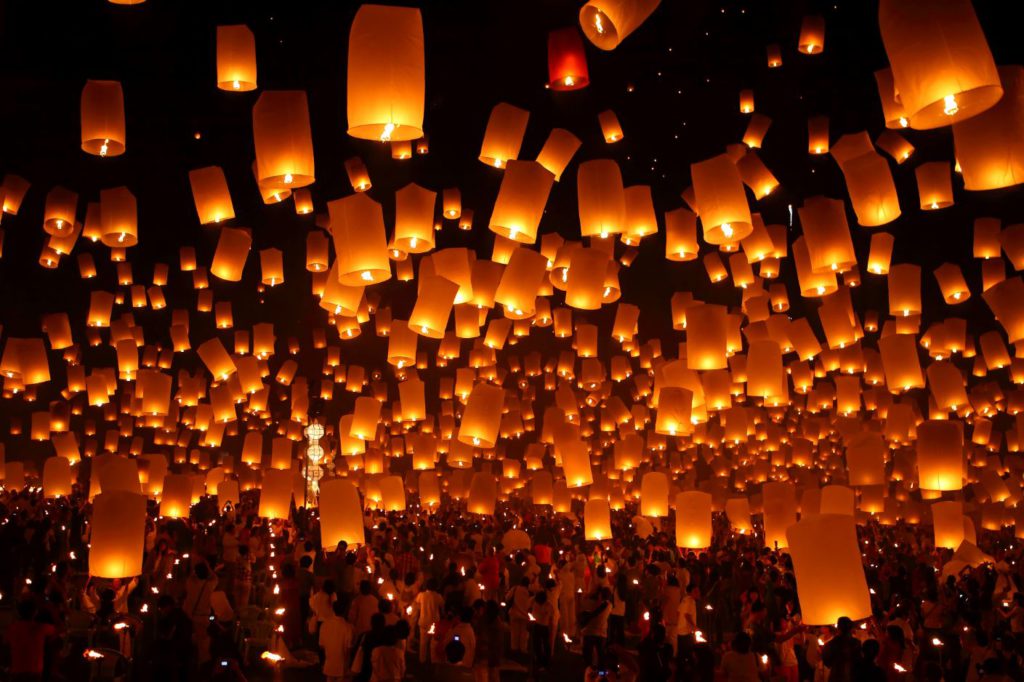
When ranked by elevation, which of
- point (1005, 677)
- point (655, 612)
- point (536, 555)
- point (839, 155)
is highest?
point (839, 155)

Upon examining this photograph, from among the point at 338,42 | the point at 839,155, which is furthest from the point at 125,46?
the point at 839,155

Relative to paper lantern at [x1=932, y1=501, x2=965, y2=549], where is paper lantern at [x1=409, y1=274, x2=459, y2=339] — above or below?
above

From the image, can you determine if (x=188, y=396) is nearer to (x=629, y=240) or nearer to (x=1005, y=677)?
(x=629, y=240)

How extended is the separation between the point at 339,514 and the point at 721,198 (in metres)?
4.42

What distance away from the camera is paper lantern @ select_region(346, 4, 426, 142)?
4086mm

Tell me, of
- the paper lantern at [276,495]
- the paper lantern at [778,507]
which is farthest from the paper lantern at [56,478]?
the paper lantern at [778,507]

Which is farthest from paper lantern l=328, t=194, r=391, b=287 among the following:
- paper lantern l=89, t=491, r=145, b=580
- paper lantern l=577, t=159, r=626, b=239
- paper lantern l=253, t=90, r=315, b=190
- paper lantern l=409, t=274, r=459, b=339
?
paper lantern l=89, t=491, r=145, b=580

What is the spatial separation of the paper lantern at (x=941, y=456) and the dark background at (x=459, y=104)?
428 cm

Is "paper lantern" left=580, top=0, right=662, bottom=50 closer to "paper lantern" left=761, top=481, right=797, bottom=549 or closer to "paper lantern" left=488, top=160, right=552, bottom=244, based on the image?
"paper lantern" left=488, top=160, right=552, bottom=244

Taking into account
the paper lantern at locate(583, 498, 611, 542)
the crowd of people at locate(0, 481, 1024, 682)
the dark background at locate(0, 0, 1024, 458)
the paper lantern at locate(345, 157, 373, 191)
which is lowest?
the crowd of people at locate(0, 481, 1024, 682)

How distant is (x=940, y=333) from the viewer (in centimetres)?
1145

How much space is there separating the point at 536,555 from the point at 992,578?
5.43 metres

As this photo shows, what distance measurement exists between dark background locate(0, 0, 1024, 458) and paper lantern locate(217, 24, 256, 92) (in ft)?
2.21

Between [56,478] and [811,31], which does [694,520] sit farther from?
[56,478]
